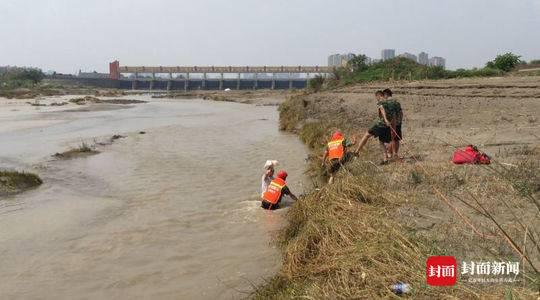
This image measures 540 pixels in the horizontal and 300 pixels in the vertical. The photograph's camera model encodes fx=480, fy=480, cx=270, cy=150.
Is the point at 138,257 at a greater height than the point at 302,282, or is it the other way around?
the point at 302,282

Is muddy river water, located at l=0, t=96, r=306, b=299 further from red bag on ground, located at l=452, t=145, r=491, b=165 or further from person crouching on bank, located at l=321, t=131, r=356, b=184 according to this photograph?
red bag on ground, located at l=452, t=145, r=491, b=165

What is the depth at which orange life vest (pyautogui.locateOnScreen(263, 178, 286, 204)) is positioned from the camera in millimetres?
→ 9094

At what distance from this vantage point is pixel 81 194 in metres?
11.7

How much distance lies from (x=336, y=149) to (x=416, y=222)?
436 cm

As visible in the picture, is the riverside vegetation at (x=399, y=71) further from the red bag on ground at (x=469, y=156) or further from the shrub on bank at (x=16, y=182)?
the shrub on bank at (x=16, y=182)

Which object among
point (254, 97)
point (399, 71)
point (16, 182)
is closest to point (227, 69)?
point (254, 97)

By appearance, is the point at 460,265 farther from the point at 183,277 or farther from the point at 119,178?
the point at 119,178

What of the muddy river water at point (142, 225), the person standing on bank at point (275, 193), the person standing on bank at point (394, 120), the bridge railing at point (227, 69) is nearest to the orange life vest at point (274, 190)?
the person standing on bank at point (275, 193)

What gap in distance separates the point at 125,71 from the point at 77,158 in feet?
365

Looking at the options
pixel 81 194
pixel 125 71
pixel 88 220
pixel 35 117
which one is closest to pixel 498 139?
pixel 88 220

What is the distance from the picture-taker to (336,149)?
980 centimetres

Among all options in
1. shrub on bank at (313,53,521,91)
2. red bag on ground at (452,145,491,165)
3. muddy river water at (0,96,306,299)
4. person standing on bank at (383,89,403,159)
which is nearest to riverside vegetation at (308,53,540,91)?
shrub on bank at (313,53,521,91)

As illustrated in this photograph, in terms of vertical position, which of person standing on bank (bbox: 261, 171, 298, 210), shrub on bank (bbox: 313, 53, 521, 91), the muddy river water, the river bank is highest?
shrub on bank (bbox: 313, 53, 521, 91)

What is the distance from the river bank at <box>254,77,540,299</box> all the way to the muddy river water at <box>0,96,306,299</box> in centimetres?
102
